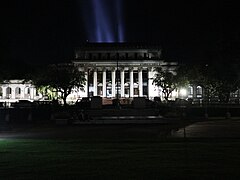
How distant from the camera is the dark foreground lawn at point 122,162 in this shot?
11.8m

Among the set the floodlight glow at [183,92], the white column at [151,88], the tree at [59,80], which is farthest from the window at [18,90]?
the floodlight glow at [183,92]

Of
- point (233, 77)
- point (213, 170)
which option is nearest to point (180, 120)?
point (233, 77)

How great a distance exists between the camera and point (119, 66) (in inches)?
4968

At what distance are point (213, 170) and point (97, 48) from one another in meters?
118

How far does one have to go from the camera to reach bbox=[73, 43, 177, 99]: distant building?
410 feet

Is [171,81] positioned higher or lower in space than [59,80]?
higher

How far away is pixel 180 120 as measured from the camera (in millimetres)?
39094

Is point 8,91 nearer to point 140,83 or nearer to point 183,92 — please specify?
point 140,83

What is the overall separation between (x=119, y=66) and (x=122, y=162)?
11278 cm

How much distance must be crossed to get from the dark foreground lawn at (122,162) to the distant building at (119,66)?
106 m

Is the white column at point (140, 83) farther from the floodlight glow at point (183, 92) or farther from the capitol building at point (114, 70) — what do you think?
the floodlight glow at point (183, 92)

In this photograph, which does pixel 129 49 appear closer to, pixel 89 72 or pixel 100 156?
pixel 89 72

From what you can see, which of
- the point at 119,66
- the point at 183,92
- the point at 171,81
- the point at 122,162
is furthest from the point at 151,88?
the point at 122,162

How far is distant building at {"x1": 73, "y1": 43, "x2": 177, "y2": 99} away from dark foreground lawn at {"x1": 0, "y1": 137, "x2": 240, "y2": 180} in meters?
106
